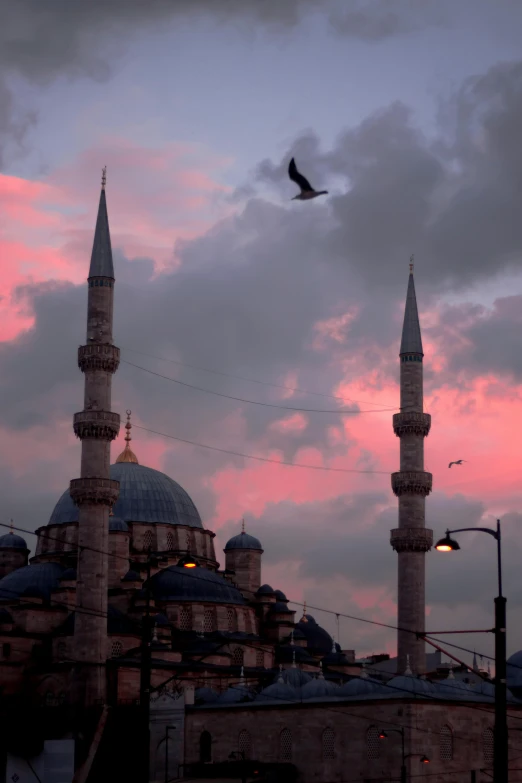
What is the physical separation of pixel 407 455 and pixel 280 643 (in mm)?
14658

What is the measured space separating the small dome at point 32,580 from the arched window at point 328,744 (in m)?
16.6

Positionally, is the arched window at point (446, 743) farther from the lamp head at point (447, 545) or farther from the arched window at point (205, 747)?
the lamp head at point (447, 545)

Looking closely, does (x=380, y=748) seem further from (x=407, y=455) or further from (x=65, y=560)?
(x=65, y=560)

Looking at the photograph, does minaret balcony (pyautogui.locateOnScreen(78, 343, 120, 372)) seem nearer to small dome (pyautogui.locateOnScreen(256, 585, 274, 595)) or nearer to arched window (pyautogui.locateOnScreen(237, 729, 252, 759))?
arched window (pyautogui.locateOnScreen(237, 729, 252, 759))

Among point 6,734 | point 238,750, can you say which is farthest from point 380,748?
point 6,734

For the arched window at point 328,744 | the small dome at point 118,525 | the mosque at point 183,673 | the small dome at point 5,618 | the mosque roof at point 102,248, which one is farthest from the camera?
the small dome at point 118,525

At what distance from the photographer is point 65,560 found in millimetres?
65312

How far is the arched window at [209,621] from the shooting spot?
6362cm

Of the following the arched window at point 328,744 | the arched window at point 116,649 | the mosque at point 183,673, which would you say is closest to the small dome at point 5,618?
the mosque at point 183,673

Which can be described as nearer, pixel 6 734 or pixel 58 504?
pixel 6 734

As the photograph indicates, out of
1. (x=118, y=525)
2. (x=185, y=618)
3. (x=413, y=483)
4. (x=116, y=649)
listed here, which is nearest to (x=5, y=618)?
(x=116, y=649)

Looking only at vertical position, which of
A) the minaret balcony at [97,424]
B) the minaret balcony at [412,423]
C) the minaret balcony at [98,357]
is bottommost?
the minaret balcony at [97,424]

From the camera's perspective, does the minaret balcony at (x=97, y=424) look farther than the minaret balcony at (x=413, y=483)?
No

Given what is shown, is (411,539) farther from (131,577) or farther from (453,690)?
(131,577)
